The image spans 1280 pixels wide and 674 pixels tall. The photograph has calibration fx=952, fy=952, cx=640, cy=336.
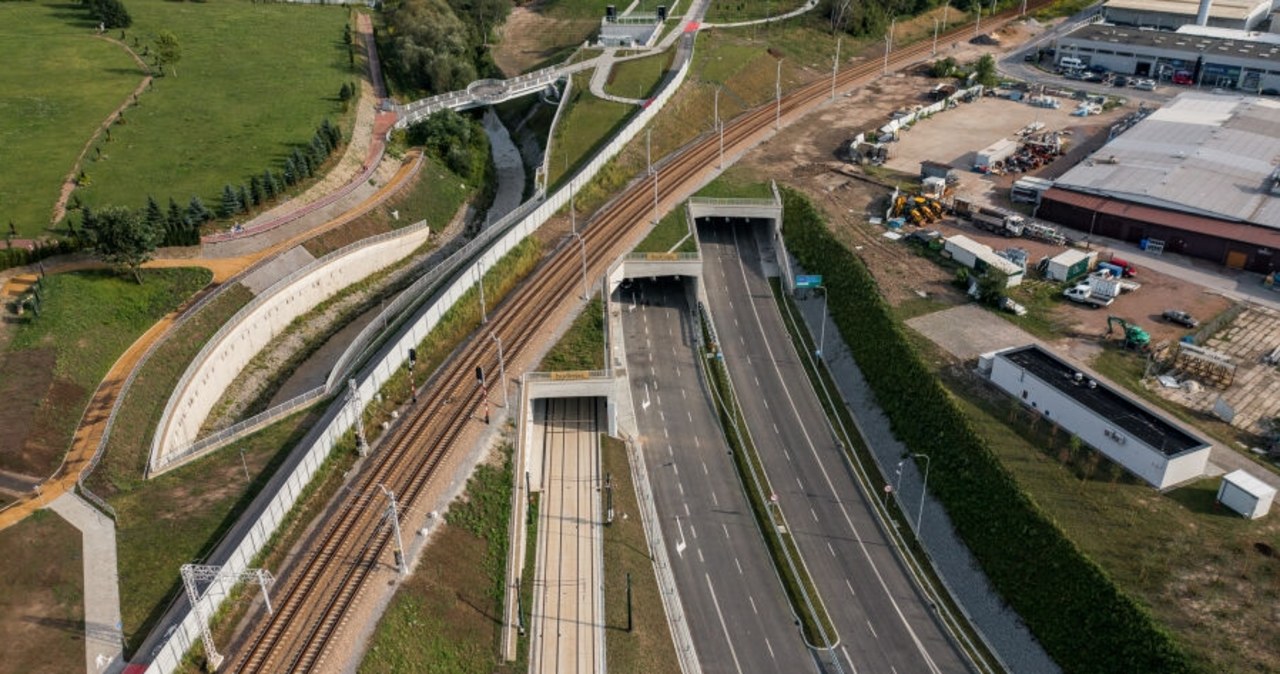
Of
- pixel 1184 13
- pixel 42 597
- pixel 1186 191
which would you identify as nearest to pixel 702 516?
pixel 42 597

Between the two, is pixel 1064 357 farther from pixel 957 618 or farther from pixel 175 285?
pixel 175 285

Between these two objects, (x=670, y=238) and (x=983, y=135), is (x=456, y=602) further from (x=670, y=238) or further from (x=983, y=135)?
(x=983, y=135)

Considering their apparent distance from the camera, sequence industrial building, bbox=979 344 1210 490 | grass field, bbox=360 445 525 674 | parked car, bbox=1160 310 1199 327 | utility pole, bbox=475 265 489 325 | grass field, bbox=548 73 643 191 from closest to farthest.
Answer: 1. grass field, bbox=360 445 525 674
2. industrial building, bbox=979 344 1210 490
3. parked car, bbox=1160 310 1199 327
4. utility pole, bbox=475 265 489 325
5. grass field, bbox=548 73 643 191

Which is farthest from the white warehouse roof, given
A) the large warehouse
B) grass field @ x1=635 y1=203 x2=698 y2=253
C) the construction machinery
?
grass field @ x1=635 y1=203 x2=698 y2=253

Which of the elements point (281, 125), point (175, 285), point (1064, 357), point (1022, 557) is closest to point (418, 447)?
point (175, 285)

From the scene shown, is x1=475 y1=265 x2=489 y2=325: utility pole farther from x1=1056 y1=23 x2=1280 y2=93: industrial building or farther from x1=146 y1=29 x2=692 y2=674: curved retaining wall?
x1=1056 y1=23 x2=1280 y2=93: industrial building

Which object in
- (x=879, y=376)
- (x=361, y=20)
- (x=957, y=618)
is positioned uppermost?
(x=361, y=20)
